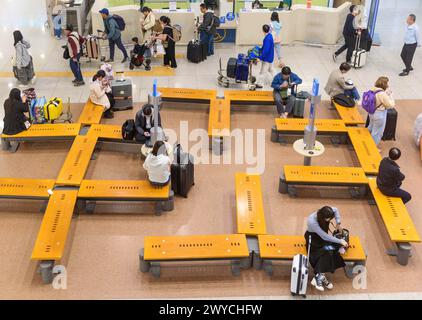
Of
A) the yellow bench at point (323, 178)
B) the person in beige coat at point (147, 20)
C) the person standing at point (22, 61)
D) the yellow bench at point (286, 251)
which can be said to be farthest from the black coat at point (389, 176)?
the person standing at point (22, 61)

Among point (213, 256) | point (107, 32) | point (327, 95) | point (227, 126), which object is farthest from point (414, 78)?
point (213, 256)

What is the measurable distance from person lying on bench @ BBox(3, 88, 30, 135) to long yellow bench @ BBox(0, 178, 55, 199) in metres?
1.71

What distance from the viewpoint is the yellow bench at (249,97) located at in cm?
1214

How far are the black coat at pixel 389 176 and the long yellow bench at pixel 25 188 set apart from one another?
5109mm

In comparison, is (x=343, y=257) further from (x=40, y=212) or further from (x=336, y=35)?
(x=336, y=35)

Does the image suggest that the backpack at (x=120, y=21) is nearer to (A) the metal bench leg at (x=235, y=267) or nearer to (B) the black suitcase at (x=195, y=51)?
(B) the black suitcase at (x=195, y=51)

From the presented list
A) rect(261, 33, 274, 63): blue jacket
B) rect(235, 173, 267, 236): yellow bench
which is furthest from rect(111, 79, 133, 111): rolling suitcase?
rect(235, 173, 267, 236): yellow bench

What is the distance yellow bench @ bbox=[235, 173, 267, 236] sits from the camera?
823 centimetres

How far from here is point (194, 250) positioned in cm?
773

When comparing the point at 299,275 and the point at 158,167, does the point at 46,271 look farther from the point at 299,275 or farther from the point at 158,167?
the point at 299,275

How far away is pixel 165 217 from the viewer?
9.01m

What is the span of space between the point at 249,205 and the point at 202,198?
1.03 metres

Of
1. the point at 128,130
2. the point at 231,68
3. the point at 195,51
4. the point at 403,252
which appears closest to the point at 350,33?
the point at 231,68

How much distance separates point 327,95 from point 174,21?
5.10 meters
